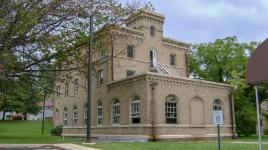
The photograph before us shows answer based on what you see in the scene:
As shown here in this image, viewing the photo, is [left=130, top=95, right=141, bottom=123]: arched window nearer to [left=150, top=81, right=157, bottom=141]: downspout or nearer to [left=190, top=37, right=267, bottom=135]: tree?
[left=150, top=81, right=157, bottom=141]: downspout

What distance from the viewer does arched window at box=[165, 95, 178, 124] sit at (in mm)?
29359

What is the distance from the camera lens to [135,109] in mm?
29641

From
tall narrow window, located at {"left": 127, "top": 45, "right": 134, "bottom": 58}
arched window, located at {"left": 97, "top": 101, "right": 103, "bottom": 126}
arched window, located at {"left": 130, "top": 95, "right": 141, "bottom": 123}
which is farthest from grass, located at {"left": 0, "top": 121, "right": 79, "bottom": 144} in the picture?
tall narrow window, located at {"left": 127, "top": 45, "right": 134, "bottom": 58}

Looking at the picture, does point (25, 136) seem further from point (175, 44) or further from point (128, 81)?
point (175, 44)

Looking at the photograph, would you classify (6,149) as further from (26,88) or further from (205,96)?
(205,96)

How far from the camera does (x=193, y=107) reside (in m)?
31.2

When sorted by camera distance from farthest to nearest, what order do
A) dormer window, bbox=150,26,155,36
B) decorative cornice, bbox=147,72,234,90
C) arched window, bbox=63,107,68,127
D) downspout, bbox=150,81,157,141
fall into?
arched window, bbox=63,107,68,127 → dormer window, bbox=150,26,155,36 → decorative cornice, bbox=147,72,234,90 → downspout, bbox=150,81,157,141

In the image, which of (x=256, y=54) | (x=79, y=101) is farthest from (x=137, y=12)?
(x=79, y=101)

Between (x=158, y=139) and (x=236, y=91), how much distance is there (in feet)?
53.7

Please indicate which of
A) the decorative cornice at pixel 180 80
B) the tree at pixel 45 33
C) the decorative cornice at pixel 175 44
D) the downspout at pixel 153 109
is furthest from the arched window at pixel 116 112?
the tree at pixel 45 33

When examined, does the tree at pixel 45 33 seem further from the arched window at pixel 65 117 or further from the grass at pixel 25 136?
the arched window at pixel 65 117

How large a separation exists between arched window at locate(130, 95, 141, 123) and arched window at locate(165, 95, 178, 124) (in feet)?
7.43

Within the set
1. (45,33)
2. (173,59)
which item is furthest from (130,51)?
(45,33)

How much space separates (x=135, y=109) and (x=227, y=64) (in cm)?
2052
